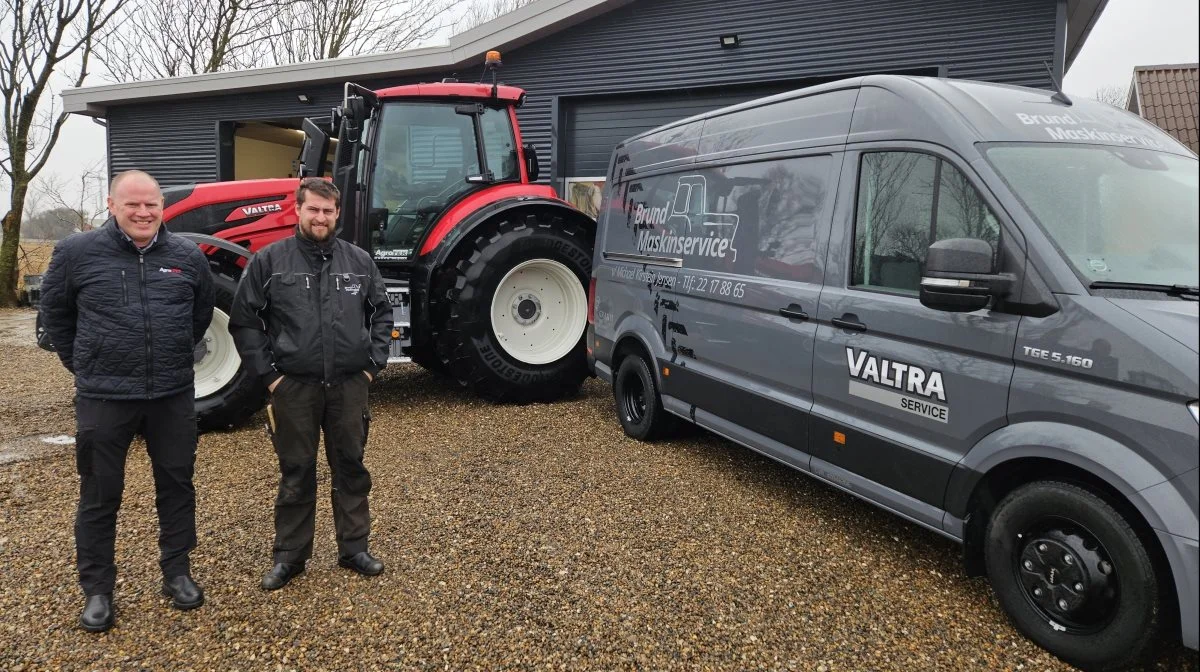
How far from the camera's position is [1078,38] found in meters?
9.34

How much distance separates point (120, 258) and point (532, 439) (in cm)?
303

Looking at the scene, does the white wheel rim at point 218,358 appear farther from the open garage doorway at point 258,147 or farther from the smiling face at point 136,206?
the open garage doorway at point 258,147

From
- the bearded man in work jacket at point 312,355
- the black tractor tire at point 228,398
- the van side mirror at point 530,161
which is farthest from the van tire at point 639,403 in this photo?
the black tractor tire at point 228,398

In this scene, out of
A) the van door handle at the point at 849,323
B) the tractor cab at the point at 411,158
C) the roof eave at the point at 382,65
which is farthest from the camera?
the roof eave at the point at 382,65

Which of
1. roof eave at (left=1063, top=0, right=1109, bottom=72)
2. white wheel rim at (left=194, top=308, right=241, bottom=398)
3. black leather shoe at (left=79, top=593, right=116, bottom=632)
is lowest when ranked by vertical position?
black leather shoe at (left=79, top=593, right=116, bottom=632)

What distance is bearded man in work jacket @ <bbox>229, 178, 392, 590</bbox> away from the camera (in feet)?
9.84

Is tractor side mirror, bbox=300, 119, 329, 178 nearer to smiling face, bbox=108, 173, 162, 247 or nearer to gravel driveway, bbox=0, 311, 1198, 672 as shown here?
gravel driveway, bbox=0, 311, 1198, 672

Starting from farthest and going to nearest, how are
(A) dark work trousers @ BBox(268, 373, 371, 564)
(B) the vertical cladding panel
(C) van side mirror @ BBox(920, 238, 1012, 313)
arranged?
1. (B) the vertical cladding panel
2. (A) dark work trousers @ BBox(268, 373, 371, 564)
3. (C) van side mirror @ BBox(920, 238, 1012, 313)

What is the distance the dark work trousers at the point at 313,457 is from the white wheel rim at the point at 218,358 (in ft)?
8.59

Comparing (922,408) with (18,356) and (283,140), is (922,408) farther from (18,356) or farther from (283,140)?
(283,140)

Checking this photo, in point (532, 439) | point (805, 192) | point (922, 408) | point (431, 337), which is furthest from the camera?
point (431, 337)

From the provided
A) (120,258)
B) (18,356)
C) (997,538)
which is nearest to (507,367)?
(120,258)

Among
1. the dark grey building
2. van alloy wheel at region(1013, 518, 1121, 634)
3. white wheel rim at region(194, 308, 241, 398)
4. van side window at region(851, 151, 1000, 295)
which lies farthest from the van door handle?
the dark grey building

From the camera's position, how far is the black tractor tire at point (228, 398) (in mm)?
5234
